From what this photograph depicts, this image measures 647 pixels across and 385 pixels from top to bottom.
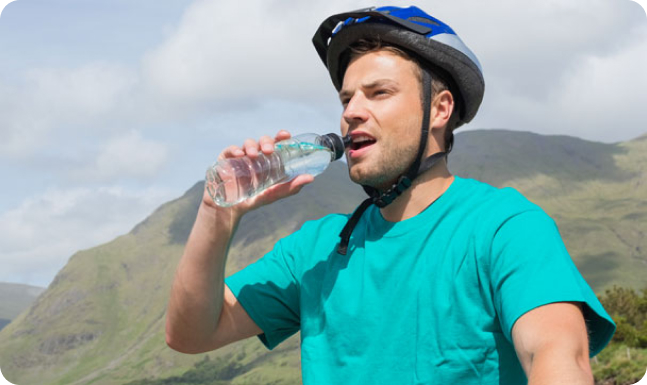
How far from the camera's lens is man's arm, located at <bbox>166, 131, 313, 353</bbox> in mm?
4531

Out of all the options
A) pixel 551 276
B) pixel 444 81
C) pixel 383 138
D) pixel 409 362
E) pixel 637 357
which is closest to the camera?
pixel 551 276

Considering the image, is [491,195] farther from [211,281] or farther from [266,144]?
[211,281]

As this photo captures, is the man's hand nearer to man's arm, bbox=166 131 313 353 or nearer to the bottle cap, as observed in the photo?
man's arm, bbox=166 131 313 353

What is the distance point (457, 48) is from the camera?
5254 millimetres

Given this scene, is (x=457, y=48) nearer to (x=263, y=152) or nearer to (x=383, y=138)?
(x=383, y=138)

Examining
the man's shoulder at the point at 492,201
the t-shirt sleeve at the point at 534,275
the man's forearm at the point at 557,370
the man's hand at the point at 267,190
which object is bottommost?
the man's forearm at the point at 557,370

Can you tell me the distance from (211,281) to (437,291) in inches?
62.5

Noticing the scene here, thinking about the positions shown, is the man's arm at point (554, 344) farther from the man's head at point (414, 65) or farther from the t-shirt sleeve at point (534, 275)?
the man's head at point (414, 65)

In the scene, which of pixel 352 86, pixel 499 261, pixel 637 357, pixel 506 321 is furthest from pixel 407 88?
pixel 637 357

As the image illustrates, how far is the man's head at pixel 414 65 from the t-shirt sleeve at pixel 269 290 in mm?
913

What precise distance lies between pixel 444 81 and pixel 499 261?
1.85 m

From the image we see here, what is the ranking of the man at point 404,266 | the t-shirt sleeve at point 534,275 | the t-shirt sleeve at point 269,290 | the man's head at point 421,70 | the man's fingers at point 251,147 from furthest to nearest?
the t-shirt sleeve at point 269,290
the man's head at point 421,70
the man's fingers at point 251,147
the man at point 404,266
the t-shirt sleeve at point 534,275

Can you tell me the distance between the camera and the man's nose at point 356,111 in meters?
4.92

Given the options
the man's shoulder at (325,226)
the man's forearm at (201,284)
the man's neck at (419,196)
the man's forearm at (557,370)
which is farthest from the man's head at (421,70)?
the man's forearm at (557,370)
